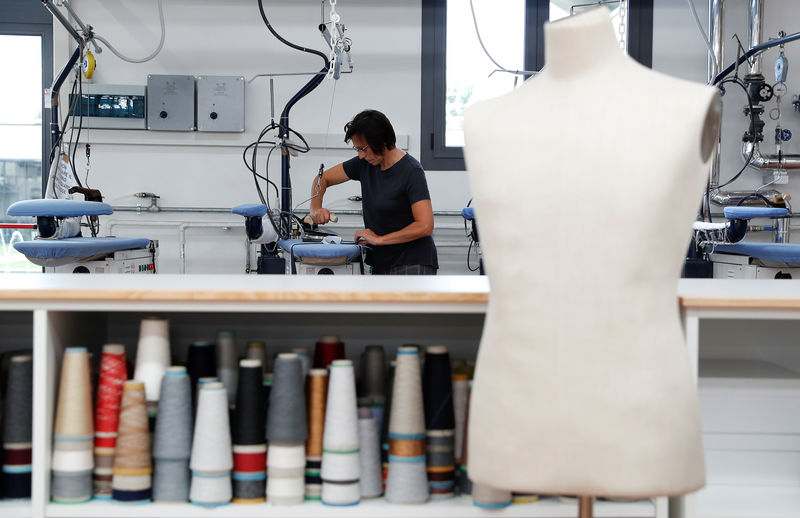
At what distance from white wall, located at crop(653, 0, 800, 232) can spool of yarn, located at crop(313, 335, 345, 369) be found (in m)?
3.68

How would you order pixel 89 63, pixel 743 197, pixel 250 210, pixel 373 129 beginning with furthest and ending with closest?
pixel 743 197 < pixel 89 63 < pixel 250 210 < pixel 373 129

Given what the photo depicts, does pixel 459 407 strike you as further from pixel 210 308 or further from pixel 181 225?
pixel 181 225

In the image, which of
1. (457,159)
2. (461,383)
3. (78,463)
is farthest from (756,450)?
(457,159)

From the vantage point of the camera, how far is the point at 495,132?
1032 millimetres

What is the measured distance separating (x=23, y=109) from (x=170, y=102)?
101cm

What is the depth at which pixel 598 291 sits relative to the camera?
963 mm

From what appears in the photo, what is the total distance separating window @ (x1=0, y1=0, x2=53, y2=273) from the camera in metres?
4.50

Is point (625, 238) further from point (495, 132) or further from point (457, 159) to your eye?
point (457, 159)

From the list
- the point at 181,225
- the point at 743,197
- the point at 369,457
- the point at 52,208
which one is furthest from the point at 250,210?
the point at 743,197

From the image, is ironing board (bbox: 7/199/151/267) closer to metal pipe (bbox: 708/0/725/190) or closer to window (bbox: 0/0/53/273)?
window (bbox: 0/0/53/273)

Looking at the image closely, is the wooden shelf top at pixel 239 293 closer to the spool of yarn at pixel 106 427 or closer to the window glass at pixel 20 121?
the spool of yarn at pixel 106 427

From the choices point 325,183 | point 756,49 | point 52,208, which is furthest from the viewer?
point 756,49

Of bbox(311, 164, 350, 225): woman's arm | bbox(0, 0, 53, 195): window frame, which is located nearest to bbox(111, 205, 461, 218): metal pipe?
bbox(0, 0, 53, 195): window frame

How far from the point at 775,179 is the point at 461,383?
12.2 feet
